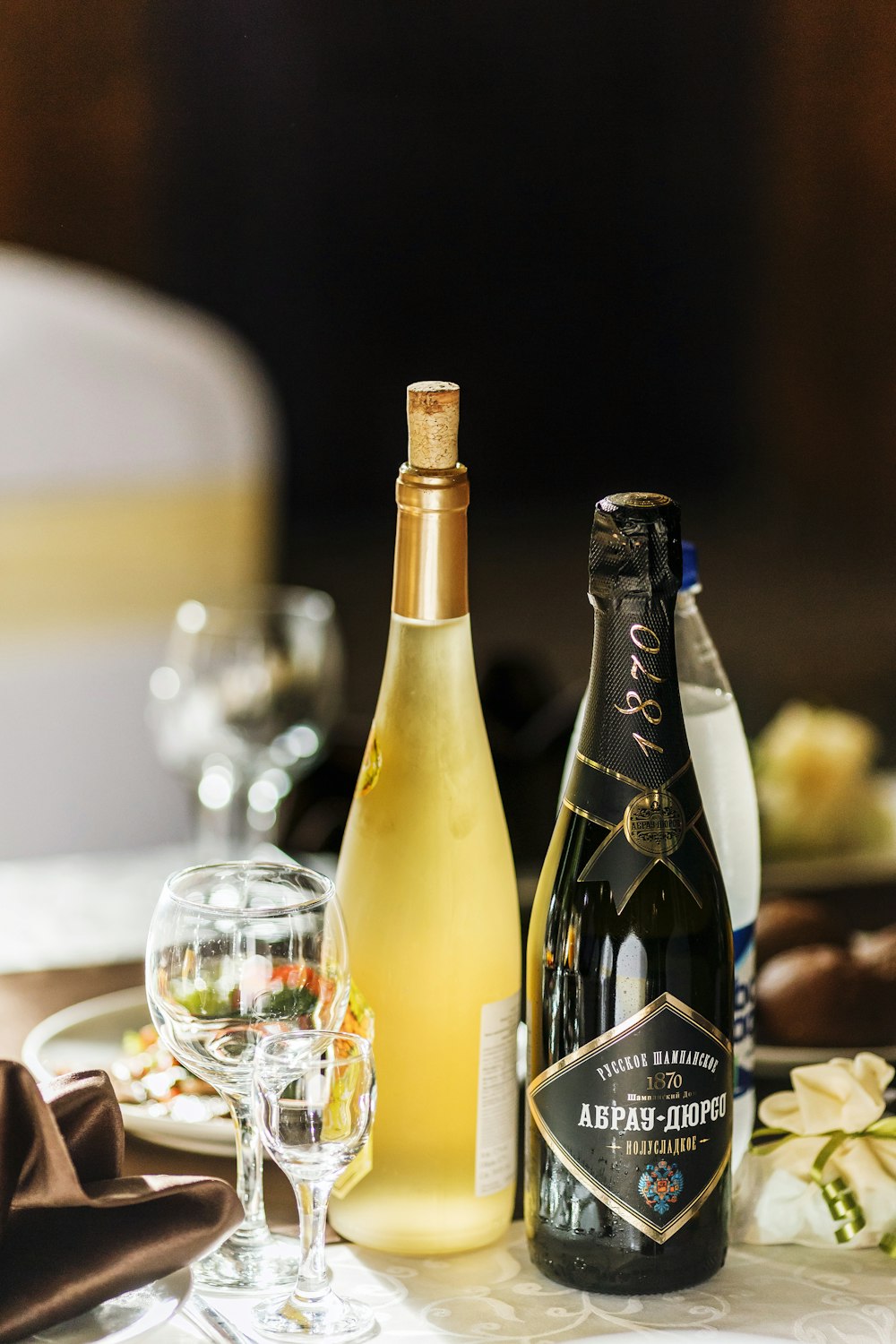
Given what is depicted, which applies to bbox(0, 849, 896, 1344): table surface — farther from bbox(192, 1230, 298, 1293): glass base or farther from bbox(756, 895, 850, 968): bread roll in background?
bbox(756, 895, 850, 968): bread roll in background

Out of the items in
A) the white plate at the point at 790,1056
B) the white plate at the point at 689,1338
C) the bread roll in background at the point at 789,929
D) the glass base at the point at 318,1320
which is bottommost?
the white plate at the point at 689,1338

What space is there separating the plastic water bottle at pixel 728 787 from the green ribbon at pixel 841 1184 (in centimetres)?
4

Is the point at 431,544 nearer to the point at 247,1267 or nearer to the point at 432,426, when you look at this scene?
the point at 432,426

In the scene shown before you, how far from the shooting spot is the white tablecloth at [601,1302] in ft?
1.87

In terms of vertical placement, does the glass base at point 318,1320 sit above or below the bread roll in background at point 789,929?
below

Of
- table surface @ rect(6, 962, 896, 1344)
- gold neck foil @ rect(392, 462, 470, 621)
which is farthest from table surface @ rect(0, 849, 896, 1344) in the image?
gold neck foil @ rect(392, 462, 470, 621)

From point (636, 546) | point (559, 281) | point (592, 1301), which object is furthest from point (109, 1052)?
point (559, 281)

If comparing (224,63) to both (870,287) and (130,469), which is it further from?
(870,287)

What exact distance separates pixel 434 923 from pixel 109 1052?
24 cm

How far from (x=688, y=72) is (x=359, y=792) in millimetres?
4180

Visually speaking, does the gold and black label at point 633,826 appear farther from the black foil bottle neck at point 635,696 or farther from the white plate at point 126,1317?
the white plate at point 126,1317

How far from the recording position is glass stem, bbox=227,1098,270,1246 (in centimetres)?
61

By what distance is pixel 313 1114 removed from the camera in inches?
21.4

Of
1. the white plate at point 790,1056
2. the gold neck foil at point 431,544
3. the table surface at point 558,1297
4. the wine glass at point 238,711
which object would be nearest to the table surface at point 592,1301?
the table surface at point 558,1297
